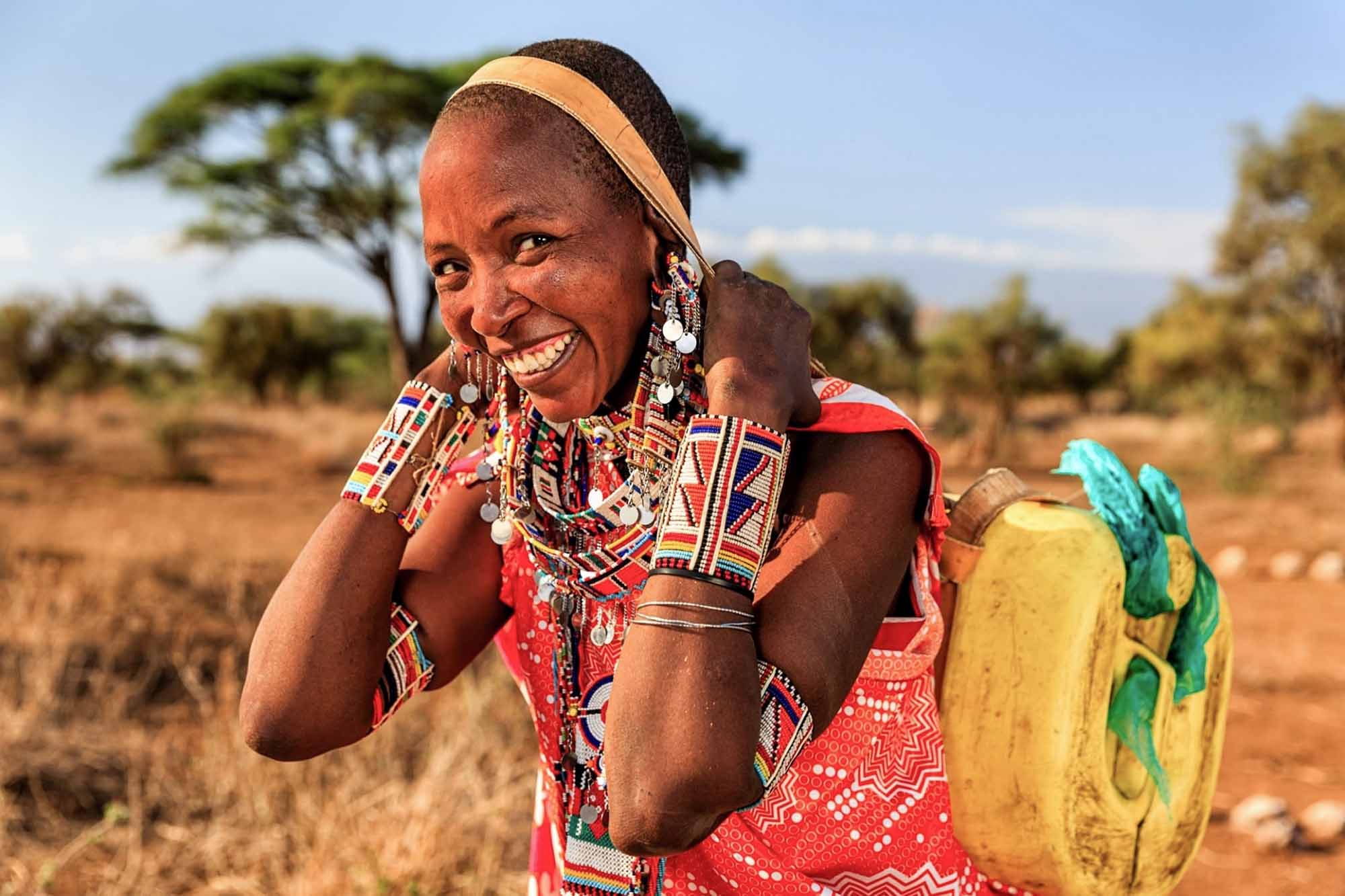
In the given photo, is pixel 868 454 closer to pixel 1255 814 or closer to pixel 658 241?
pixel 658 241

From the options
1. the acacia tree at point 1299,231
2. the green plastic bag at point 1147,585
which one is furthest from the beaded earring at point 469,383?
the acacia tree at point 1299,231

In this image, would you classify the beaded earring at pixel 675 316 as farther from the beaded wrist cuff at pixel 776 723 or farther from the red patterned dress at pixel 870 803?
the beaded wrist cuff at pixel 776 723

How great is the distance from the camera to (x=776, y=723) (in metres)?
1.44

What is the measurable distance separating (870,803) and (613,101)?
104cm

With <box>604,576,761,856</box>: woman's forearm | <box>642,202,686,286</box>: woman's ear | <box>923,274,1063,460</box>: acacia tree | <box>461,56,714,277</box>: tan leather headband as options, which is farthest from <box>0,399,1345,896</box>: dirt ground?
<box>923,274,1063,460</box>: acacia tree

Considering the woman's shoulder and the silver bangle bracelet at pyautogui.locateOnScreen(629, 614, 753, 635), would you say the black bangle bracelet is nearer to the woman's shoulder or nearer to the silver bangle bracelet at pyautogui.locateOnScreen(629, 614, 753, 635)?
the silver bangle bracelet at pyautogui.locateOnScreen(629, 614, 753, 635)

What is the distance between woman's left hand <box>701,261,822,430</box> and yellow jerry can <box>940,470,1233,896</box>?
410 millimetres

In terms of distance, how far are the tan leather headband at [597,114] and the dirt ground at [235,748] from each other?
2.25 metres

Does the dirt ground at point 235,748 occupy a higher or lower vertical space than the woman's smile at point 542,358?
lower

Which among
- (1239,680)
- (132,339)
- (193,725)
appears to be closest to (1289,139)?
(1239,680)

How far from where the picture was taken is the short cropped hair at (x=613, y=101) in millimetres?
1530

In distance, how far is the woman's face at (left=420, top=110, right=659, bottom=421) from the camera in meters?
1.51

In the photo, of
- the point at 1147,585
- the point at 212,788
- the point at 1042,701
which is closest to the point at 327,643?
the point at 1042,701

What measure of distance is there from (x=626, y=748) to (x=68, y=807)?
362cm
